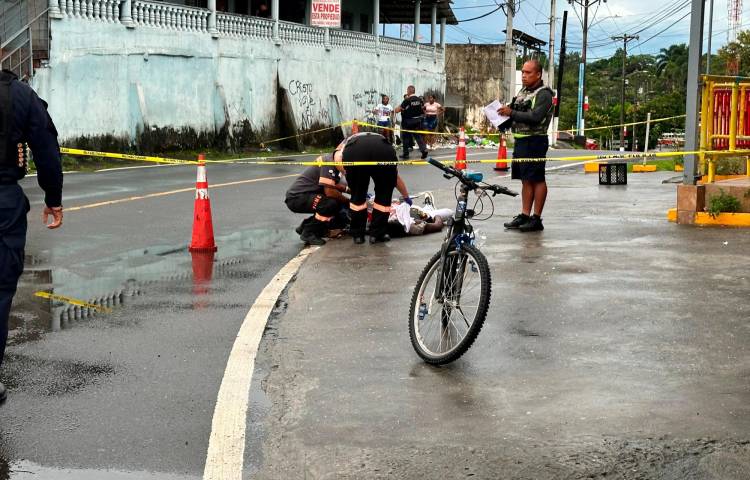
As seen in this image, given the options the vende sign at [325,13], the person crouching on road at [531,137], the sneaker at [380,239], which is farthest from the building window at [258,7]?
the sneaker at [380,239]

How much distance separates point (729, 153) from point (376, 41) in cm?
3158

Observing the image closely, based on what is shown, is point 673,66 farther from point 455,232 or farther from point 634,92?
point 455,232

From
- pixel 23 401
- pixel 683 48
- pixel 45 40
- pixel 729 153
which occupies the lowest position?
pixel 23 401

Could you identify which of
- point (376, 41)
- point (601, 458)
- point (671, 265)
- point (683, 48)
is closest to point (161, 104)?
point (376, 41)

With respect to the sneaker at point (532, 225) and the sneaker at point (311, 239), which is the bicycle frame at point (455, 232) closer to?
the sneaker at point (311, 239)

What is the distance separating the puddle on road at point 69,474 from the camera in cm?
454

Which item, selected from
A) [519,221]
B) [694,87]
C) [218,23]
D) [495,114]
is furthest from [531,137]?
[218,23]

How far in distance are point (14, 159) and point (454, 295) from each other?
8.58 feet

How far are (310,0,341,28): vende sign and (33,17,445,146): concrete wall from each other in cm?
103

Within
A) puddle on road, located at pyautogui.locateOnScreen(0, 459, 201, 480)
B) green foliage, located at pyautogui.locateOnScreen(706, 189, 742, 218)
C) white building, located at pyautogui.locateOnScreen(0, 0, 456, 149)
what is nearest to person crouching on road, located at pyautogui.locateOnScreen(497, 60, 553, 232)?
green foliage, located at pyautogui.locateOnScreen(706, 189, 742, 218)

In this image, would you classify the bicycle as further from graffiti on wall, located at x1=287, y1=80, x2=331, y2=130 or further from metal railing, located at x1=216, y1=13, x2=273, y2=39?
graffiti on wall, located at x1=287, y1=80, x2=331, y2=130

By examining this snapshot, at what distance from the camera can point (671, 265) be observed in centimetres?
945

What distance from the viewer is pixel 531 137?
12.2 m

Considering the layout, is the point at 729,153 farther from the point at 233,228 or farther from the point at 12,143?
the point at 12,143
